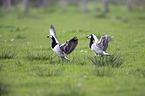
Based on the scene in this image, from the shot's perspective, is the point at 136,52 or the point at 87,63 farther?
the point at 136,52

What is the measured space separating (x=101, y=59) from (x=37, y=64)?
7.25ft

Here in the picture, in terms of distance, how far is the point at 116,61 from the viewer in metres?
6.45

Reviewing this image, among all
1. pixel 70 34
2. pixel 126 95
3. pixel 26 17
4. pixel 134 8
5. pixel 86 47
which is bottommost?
pixel 126 95

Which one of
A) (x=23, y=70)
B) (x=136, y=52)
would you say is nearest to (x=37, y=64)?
(x=23, y=70)

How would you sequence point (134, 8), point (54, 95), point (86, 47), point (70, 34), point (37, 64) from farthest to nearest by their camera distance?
point (134, 8) → point (70, 34) → point (86, 47) → point (37, 64) → point (54, 95)

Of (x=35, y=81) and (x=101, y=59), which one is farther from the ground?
(x=101, y=59)

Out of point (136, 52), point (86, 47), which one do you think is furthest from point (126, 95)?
point (86, 47)

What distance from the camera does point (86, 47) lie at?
978 cm

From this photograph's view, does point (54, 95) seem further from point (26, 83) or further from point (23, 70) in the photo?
point (23, 70)

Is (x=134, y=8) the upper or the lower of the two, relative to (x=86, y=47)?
upper

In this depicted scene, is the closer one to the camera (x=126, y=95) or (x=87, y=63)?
(x=126, y=95)

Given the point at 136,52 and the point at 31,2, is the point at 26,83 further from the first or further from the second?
the point at 31,2

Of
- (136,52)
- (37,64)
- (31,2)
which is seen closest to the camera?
(37,64)

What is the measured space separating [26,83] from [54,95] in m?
1.19
